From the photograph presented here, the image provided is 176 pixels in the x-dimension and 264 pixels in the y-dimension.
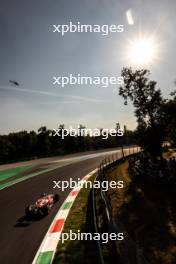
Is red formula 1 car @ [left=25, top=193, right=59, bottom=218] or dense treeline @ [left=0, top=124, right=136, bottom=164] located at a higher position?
dense treeline @ [left=0, top=124, right=136, bottom=164]

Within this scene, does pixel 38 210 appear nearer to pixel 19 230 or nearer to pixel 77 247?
pixel 19 230

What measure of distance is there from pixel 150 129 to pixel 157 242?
2532 centimetres

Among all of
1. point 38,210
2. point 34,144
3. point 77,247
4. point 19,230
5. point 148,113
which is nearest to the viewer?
point 77,247

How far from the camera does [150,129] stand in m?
33.2

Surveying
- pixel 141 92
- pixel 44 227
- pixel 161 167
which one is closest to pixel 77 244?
pixel 44 227

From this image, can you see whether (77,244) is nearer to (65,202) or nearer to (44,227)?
(44,227)

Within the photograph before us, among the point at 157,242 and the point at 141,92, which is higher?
the point at 141,92

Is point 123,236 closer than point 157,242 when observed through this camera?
No

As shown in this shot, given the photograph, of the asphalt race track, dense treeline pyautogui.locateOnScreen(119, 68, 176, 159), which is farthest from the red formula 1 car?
dense treeline pyautogui.locateOnScreen(119, 68, 176, 159)

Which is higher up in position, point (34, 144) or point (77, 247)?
point (34, 144)

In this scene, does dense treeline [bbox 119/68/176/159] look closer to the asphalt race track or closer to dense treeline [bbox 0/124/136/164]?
the asphalt race track

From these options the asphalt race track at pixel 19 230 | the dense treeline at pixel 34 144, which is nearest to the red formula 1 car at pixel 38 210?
the asphalt race track at pixel 19 230

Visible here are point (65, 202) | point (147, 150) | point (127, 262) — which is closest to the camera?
point (127, 262)

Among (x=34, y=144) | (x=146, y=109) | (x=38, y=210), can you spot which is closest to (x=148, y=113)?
(x=146, y=109)
